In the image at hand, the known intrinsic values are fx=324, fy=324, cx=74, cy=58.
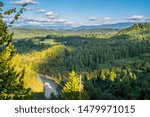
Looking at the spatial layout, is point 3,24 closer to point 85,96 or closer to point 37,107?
point 37,107

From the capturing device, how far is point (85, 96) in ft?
186

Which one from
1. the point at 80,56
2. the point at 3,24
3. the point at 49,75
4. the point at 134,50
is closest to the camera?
the point at 3,24

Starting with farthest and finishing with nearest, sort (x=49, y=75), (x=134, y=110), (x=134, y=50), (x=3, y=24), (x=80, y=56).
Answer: (x=134, y=50), (x=80, y=56), (x=49, y=75), (x=3, y=24), (x=134, y=110)

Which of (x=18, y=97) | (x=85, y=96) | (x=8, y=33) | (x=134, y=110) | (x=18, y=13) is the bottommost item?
(x=85, y=96)

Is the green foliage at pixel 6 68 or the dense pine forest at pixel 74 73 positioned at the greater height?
the green foliage at pixel 6 68

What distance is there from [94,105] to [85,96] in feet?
161

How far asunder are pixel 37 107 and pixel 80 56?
552ft

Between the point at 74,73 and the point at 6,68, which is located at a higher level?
the point at 6,68

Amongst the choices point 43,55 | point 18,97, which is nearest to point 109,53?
point 43,55

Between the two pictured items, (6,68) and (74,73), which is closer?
(6,68)

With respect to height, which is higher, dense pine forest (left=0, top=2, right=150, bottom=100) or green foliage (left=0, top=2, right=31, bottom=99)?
green foliage (left=0, top=2, right=31, bottom=99)

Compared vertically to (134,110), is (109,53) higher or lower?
lower

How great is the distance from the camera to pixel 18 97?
13727 mm

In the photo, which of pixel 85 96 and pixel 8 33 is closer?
pixel 8 33
